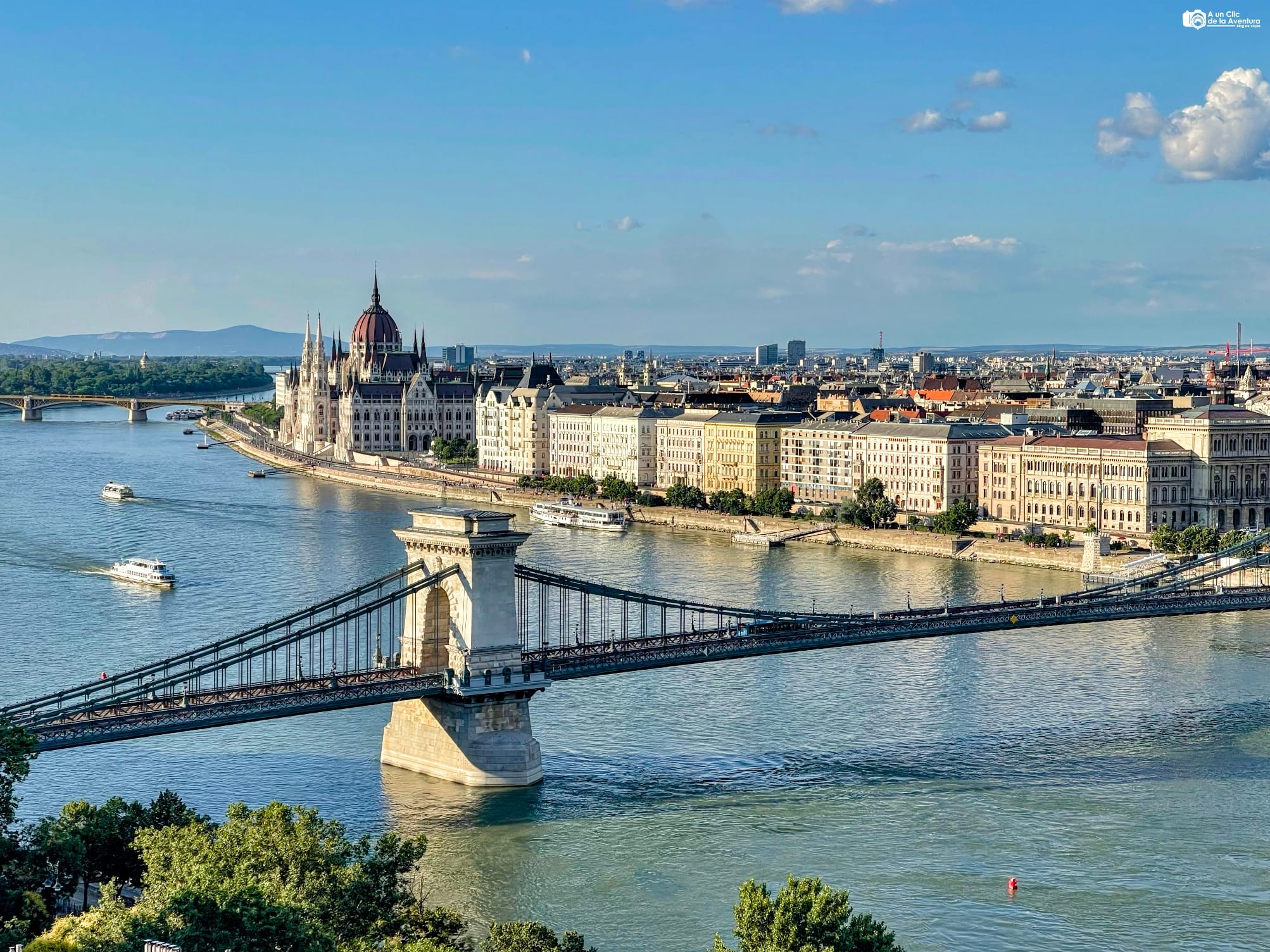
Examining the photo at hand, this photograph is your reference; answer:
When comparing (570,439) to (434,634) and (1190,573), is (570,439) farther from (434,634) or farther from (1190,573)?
(434,634)

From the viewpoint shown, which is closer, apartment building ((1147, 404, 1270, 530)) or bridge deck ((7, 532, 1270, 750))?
bridge deck ((7, 532, 1270, 750))

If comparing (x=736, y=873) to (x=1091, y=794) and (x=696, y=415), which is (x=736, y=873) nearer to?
(x=1091, y=794)

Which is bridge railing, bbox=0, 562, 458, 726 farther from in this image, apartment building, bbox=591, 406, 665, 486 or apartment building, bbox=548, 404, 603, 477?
apartment building, bbox=548, 404, 603, 477

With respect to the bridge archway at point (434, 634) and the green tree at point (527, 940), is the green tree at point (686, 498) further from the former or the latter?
the green tree at point (527, 940)

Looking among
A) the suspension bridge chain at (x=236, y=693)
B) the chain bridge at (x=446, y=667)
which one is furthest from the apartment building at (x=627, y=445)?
the suspension bridge chain at (x=236, y=693)

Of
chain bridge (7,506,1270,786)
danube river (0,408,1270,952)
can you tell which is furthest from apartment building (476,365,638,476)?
chain bridge (7,506,1270,786)

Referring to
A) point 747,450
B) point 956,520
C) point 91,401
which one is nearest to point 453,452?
point 747,450
